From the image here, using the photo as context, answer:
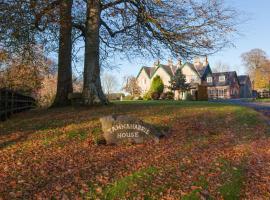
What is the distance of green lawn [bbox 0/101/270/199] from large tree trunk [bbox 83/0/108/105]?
3588 mm

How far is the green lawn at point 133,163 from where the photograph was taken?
6648 millimetres

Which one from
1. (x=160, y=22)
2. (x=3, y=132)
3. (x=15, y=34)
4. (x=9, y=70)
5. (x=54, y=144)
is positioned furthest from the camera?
(x=9, y=70)

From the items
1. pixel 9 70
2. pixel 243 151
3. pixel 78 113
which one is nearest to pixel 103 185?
pixel 243 151

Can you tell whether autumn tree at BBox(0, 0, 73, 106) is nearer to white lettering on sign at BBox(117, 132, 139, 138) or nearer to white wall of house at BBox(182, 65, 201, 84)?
white lettering on sign at BBox(117, 132, 139, 138)

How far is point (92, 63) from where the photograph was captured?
54.3 feet

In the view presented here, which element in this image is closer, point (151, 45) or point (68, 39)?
point (68, 39)

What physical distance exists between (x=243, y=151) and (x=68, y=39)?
11133mm

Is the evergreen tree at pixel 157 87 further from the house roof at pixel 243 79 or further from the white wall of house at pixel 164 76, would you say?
the house roof at pixel 243 79

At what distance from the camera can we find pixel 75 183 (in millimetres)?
6820

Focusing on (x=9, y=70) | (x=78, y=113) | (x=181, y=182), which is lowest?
(x=181, y=182)

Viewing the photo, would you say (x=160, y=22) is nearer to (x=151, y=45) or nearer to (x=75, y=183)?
(x=151, y=45)

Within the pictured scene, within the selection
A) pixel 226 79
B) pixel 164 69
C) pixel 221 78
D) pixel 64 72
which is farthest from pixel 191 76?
pixel 64 72

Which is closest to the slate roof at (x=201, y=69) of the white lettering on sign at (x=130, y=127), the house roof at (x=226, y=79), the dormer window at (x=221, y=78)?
the house roof at (x=226, y=79)

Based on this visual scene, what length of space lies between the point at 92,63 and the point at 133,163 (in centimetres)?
924
